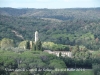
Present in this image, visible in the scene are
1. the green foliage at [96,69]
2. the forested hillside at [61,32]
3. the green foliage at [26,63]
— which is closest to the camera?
the green foliage at [26,63]

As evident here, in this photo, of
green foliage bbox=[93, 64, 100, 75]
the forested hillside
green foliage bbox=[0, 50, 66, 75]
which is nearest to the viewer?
green foliage bbox=[0, 50, 66, 75]

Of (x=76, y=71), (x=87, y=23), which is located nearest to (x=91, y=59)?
(x=76, y=71)

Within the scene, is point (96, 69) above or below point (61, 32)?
above

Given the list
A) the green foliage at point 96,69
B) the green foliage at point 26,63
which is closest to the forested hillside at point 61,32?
the green foliage at point 26,63

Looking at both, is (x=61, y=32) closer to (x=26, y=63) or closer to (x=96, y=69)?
(x=96, y=69)

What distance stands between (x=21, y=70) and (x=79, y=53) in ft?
40.8

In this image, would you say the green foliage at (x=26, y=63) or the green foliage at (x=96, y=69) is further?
the green foliage at (x=96, y=69)

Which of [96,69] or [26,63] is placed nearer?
[26,63]

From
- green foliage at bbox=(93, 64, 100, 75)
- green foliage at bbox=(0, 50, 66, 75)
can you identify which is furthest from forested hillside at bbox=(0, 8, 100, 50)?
green foliage at bbox=(93, 64, 100, 75)

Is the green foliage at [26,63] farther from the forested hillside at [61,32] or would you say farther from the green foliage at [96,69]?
the forested hillside at [61,32]

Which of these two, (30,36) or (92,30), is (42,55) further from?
(92,30)

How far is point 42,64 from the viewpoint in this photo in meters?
37.6

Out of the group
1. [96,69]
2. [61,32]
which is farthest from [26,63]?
[61,32]

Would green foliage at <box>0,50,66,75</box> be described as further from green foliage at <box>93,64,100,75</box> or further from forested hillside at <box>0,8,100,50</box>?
forested hillside at <box>0,8,100,50</box>
